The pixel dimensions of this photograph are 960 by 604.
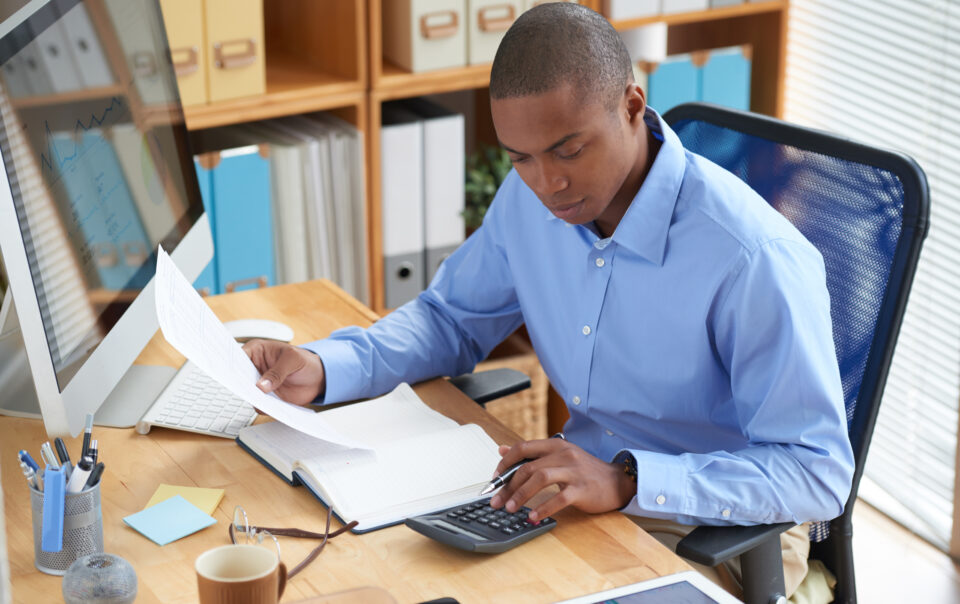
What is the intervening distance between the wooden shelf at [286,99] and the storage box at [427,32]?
0.45 ft

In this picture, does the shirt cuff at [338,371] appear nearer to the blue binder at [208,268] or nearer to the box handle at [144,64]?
the box handle at [144,64]

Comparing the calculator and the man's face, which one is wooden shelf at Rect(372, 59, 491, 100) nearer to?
the man's face

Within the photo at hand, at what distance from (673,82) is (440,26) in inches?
25.1

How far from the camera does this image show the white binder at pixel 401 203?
2.47 metres

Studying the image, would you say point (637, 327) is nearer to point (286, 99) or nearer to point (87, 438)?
point (87, 438)

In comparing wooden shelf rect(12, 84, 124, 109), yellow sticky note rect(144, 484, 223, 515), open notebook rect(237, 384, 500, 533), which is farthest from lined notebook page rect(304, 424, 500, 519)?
wooden shelf rect(12, 84, 124, 109)

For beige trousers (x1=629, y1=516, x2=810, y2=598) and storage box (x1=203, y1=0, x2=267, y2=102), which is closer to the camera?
beige trousers (x1=629, y1=516, x2=810, y2=598)

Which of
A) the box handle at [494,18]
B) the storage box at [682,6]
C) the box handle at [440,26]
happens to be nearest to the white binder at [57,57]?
the box handle at [440,26]

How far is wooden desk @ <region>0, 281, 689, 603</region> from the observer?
113cm

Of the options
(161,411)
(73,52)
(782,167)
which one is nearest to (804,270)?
(782,167)

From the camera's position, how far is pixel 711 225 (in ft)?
4.44

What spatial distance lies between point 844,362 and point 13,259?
1.00 meters

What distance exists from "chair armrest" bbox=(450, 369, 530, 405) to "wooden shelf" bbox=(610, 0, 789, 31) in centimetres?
121

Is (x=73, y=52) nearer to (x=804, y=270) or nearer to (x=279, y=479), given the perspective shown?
(x=279, y=479)
